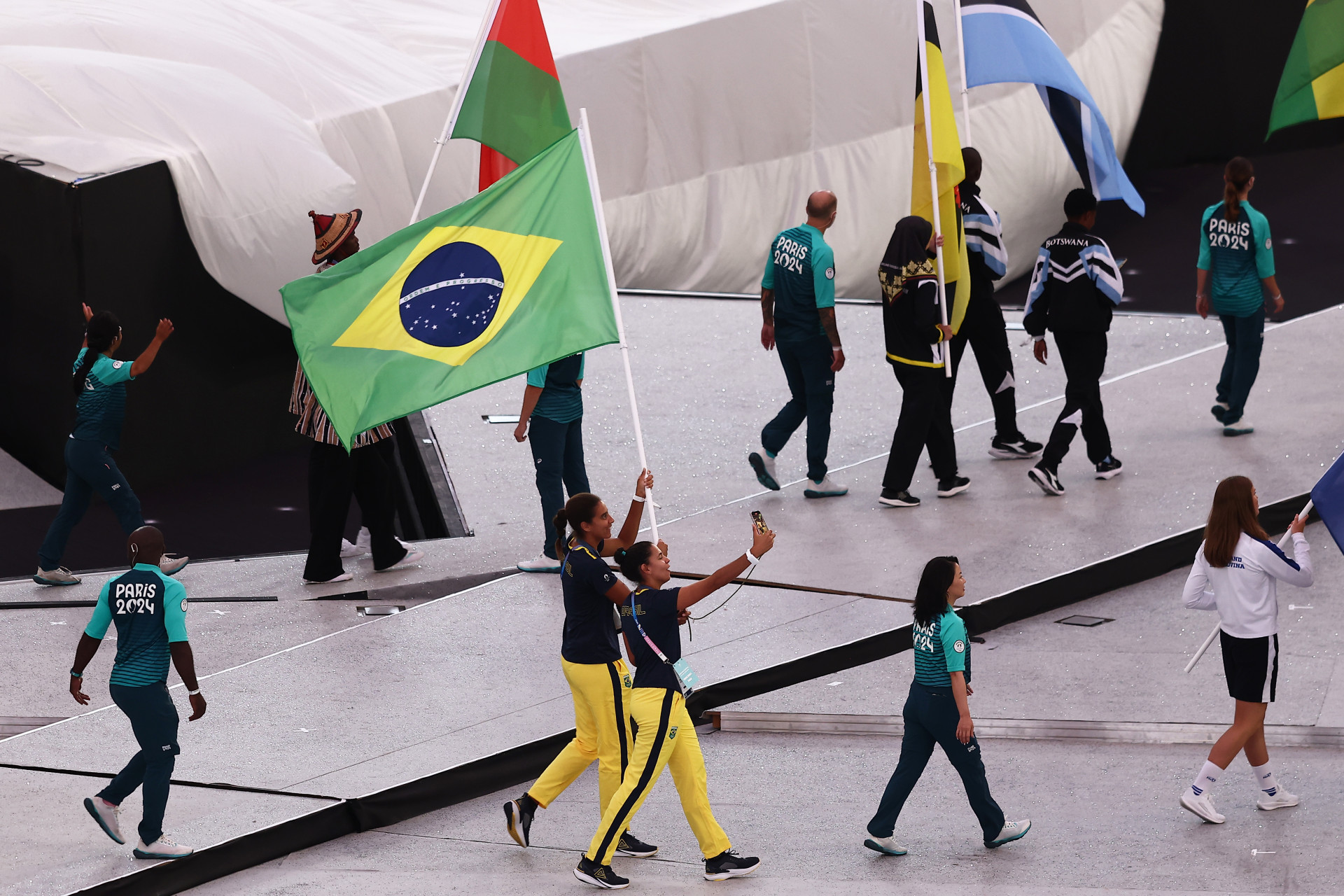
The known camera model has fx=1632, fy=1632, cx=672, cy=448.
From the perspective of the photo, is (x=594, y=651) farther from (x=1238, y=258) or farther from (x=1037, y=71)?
(x=1238, y=258)

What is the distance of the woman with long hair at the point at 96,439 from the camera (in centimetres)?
915

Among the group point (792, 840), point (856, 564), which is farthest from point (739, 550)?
point (792, 840)

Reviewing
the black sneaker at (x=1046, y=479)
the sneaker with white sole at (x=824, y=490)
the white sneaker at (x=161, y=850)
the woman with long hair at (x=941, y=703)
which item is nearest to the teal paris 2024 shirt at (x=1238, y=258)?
the black sneaker at (x=1046, y=479)

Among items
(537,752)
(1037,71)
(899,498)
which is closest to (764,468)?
(899,498)

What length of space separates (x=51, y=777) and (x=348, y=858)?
145 cm

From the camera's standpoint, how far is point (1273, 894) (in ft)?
18.9

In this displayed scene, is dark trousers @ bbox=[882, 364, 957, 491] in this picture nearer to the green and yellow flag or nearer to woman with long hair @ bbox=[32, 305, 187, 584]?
the green and yellow flag

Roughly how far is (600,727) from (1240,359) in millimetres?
5952

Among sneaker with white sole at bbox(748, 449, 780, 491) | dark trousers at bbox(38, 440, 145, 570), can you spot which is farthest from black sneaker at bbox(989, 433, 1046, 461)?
dark trousers at bbox(38, 440, 145, 570)

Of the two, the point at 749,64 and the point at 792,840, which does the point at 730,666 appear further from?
the point at 749,64

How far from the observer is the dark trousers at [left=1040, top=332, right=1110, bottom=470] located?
989 cm

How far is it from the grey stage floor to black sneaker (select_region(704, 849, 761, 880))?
4 cm

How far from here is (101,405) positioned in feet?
30.5

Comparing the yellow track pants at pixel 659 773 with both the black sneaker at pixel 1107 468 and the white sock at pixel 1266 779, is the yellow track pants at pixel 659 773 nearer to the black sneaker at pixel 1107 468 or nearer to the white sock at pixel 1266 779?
the white sock at pixel 1266 779
